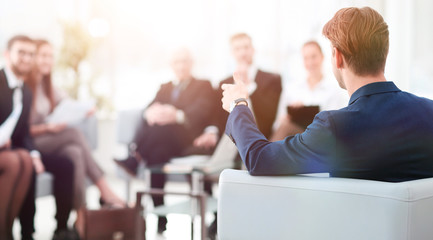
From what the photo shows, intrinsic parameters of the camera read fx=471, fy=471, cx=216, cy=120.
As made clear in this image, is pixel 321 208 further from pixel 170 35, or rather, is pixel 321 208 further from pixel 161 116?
pixel 170 35

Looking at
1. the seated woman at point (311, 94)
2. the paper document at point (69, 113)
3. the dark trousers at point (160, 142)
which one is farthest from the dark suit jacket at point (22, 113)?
the seated woman at point (311, 94)

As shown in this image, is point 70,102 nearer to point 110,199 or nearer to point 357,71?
point 110,199

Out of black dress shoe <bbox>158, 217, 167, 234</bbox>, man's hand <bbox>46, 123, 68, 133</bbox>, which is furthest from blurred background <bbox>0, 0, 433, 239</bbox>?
man's hand <bbox>46, 123, 68, 133</bbox>

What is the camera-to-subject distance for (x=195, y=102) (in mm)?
4715

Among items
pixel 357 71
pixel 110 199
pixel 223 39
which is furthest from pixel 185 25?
pixel 357 71

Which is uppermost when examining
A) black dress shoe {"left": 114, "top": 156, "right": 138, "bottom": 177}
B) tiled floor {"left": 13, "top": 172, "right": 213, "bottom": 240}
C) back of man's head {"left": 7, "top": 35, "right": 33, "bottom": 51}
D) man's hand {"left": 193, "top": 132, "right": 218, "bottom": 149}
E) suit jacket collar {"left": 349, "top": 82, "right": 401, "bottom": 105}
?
back of man's head {"left": 7, "top": 35, "right": 33, "bottom": 51}

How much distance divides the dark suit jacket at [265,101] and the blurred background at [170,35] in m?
0.56

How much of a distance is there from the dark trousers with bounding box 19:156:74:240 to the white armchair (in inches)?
119

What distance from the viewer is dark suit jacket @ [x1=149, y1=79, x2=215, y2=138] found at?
4.66 metres

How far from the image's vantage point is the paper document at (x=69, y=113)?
4.46 metres

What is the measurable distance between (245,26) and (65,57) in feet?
7.68

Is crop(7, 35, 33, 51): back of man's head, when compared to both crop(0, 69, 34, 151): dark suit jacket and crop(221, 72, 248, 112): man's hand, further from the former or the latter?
crop(221, 72, 248, 112): man's hand

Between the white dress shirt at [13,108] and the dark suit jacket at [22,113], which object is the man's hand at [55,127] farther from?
the white dress shirt at [13,108]

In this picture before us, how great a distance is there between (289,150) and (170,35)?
6.10 metres
